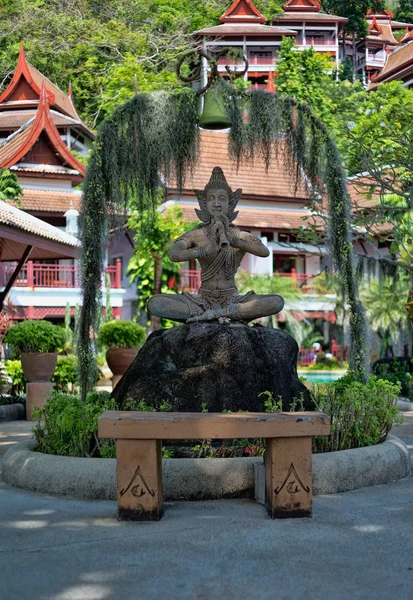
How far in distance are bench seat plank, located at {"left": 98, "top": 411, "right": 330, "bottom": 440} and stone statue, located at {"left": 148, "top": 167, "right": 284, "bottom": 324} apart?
115 inches

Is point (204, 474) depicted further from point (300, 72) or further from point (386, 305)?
point (300, 72)

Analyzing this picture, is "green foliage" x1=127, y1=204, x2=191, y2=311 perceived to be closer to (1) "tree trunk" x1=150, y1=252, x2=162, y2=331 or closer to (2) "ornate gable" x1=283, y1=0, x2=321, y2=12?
(1) "tree trunk" x1=150, y1=252, x2=162, y2=331

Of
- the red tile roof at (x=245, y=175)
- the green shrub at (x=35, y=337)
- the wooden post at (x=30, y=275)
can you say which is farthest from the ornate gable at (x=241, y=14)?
the green shrub at (x=35, y=337)

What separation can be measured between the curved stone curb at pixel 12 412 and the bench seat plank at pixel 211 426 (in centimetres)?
945

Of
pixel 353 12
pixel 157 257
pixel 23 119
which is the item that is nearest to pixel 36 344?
pixel 157 257

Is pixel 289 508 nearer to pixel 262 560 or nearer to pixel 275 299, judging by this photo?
pixel 262 560

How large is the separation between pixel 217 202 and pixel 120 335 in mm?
8582

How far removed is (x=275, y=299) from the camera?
29.9ft

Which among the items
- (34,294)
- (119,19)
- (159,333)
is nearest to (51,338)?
(159,333)

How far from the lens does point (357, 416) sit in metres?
7.85

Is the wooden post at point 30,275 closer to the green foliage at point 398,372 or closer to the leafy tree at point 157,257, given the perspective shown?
the leafy tree at point 157,257

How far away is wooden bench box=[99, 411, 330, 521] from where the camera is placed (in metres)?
5.73

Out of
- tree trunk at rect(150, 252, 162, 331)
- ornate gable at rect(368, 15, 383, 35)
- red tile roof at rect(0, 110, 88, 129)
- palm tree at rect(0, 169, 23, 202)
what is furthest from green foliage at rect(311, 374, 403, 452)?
ornate gable at rect(368, 15, 383, 35)

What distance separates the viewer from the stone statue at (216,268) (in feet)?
29.6
